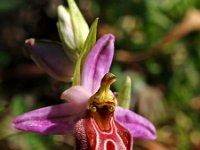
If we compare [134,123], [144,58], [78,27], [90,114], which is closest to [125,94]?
[134,123]

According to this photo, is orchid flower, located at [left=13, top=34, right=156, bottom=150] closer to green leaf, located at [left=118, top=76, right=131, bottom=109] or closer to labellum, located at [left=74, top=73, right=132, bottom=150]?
labellum, located at [left=74, top=73, right=132, bottom=150]

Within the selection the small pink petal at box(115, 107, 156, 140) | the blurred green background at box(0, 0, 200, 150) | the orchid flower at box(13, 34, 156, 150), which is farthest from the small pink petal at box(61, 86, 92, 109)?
the blurred green background at box(0, 0, 200, 150)

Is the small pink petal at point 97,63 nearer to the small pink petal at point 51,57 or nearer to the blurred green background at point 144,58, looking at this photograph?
the small pink petal at point 51,57

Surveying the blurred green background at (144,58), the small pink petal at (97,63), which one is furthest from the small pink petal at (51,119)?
the blurred green background at (144,58)

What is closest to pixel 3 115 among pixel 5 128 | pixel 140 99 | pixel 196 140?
pixel 5 128

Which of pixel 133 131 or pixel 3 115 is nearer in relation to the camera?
pixel 133 131

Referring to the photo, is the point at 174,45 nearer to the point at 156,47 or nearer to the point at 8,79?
the point at 156,47

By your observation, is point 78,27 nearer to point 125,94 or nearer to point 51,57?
point 51,57
